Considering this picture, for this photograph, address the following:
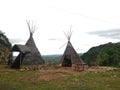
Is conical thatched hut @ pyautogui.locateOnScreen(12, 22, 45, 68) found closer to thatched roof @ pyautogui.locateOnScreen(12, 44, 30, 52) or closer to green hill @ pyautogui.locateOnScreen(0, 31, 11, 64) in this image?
thatched roof @ pyautogui.locateOnScreen(12, 44, 30, 52)

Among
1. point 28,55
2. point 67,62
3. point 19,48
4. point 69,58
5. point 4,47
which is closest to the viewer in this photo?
point 19,48

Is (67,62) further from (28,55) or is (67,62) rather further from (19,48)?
(19,48)

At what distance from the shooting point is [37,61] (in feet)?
122

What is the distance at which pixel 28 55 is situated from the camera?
3569 centimetres

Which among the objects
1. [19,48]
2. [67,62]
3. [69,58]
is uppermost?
[19,48]

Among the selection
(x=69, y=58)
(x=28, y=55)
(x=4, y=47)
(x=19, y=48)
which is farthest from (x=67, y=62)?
(x=4, y=47)

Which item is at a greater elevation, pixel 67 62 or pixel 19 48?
pixel 19 48

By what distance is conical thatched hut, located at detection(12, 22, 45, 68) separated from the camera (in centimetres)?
3437

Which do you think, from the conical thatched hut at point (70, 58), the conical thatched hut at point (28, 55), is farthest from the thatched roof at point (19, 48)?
the conical thatched hut at point (70, 58)

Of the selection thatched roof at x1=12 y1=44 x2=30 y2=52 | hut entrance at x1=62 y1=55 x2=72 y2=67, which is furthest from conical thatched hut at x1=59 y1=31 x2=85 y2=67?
thatched roof at x1=12 y1=44 x2=30 y2=52

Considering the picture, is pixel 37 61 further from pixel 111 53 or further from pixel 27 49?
pixel 111 53

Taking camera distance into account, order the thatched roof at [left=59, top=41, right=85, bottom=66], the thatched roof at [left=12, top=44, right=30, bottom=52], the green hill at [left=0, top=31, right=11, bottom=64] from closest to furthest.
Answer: the thatched roof at [left=12, top=44, right=30, bottom=52] → the thatched roof at [left=59, top=41, right=85, bottom=66] → the green hill at [left=0, top=31, right=11, bottom=64]

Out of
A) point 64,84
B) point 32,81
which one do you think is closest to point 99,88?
point 64,84

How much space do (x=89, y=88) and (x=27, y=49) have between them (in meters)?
17.1
